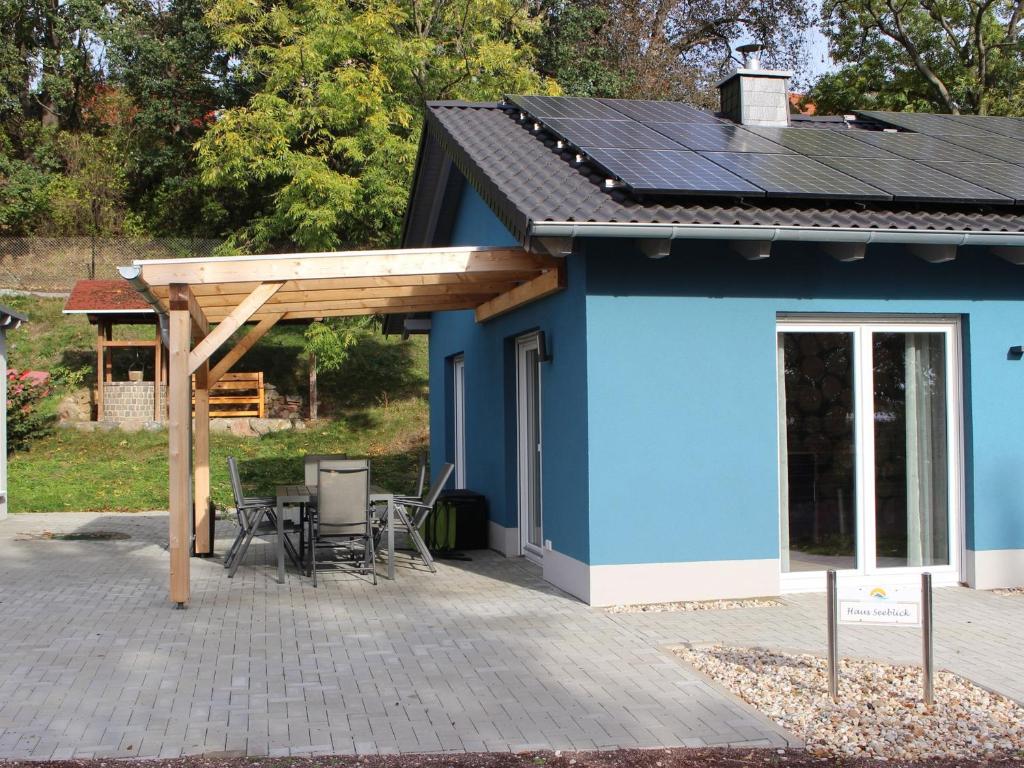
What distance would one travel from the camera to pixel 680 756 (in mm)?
4508

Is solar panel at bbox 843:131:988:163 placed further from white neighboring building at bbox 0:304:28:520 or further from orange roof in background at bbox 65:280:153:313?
orange roof in background at bbox 65:280:153:313

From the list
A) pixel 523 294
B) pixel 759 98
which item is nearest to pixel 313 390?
pixel 759 98

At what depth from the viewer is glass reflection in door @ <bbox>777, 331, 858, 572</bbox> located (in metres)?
8.48

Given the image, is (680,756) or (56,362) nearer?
(680,756)

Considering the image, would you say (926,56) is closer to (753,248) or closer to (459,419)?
(459,419)

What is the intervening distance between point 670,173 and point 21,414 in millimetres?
16622

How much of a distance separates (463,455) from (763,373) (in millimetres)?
6247

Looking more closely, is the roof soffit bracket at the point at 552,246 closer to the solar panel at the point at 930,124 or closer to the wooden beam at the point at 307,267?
the wooden beam at the point at 307,267

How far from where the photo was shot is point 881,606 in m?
5.23

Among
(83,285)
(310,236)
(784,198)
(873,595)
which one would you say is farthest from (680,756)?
(83,285)

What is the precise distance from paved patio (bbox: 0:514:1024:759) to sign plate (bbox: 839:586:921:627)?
74cm

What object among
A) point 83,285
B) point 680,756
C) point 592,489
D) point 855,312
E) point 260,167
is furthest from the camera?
point 83,285

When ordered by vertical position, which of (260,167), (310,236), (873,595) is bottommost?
(873,595)

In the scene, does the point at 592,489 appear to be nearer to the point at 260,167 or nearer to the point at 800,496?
the point at 800,496
